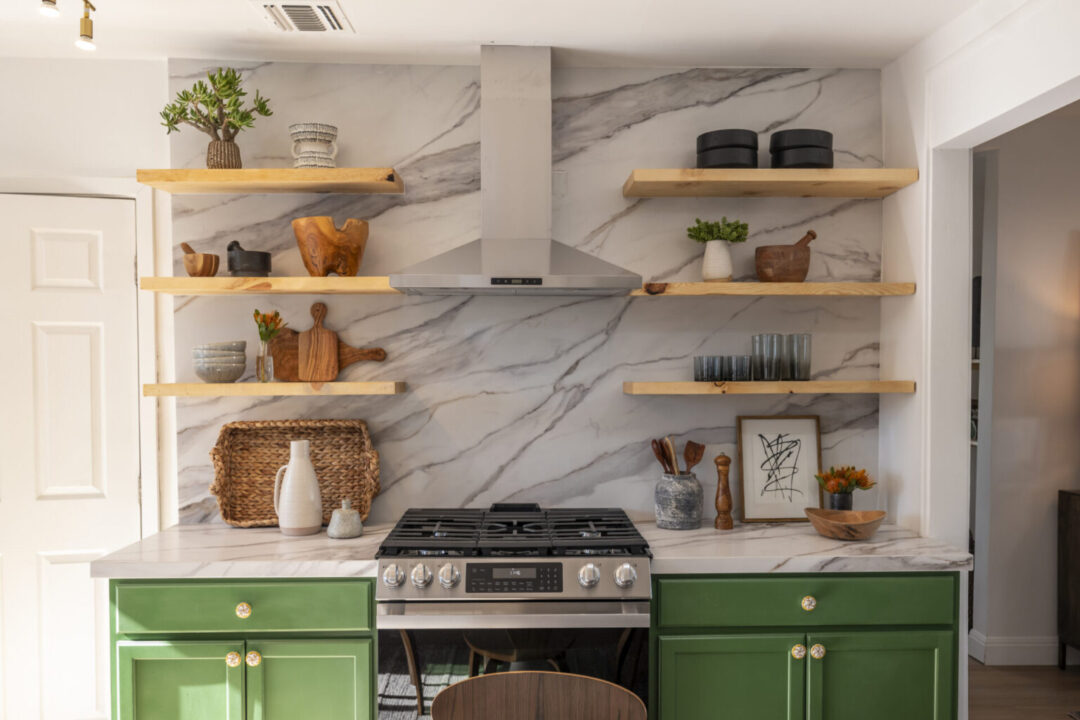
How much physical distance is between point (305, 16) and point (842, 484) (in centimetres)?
242

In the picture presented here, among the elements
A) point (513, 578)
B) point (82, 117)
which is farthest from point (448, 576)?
point (82, 117)

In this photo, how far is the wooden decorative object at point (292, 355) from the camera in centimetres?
285

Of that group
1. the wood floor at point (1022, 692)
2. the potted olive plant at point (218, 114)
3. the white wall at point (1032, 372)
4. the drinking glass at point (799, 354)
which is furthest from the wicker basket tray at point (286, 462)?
the white wall at point (1032, 372)

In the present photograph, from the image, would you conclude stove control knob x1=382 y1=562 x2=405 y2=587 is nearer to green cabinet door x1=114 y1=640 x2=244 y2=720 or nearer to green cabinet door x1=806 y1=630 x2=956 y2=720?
green cabinet door x1=114 y1=640 x2=244 y2=720

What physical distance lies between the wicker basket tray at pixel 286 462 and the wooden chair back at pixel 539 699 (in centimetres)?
126

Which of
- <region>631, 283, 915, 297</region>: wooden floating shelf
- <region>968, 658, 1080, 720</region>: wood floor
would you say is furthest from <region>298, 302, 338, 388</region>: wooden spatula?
<region>968, 658, 1080, 720</region>: wood floor

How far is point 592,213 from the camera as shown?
2.92m

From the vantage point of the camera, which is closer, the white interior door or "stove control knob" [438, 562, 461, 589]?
"stove control knob" [438, 562, 461, 589]

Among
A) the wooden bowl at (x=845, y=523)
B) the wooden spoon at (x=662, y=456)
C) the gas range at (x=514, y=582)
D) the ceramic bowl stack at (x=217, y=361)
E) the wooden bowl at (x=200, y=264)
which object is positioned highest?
the wooden bowl at (x=200, y=264)

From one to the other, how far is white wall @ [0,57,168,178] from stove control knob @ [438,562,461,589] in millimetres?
1881

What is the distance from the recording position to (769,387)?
2686 millimetres

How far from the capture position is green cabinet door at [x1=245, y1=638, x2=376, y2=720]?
2.30 m

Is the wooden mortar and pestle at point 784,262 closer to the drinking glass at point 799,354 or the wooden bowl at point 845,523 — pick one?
the drinking glass at point 799,354

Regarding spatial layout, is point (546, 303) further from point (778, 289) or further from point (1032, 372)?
point (1032, 372)
